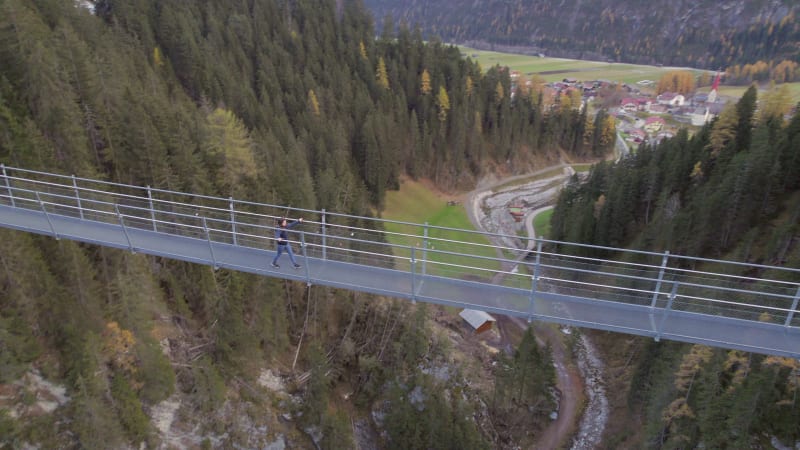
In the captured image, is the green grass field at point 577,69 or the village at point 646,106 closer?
the village at point 646,106

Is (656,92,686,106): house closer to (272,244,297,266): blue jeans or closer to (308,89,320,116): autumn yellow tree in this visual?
(308,89,320,116): autumn yellow tree

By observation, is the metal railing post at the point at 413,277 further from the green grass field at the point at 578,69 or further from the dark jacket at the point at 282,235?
the green grass field at the point at 578,69

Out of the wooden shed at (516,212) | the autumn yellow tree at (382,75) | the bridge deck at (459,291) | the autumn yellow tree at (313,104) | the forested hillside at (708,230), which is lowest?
the wooden shed at (516,212)

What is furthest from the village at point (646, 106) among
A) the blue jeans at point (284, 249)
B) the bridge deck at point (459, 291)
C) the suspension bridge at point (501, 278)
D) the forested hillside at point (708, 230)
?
the blue jeans at point (284, 249)

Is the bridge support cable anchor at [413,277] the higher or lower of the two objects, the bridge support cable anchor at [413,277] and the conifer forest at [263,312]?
the higher

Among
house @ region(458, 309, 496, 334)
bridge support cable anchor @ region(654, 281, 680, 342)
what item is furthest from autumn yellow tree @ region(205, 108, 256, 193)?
bridge support cable anchor @ region(654, 281, 680, 342)

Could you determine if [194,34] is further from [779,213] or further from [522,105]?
[779,213]

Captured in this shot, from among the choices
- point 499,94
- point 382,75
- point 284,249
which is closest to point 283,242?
point 284,249
